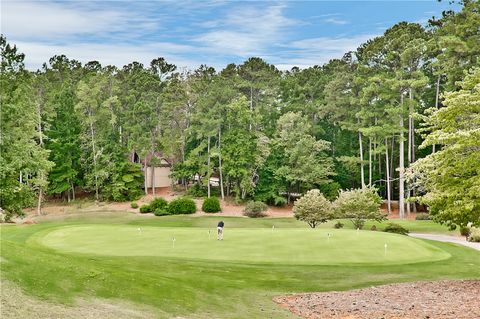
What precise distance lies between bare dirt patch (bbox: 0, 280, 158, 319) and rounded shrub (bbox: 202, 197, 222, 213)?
51472mm

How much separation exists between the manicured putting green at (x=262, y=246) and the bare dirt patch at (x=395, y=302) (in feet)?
20.7

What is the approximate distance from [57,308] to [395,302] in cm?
1179

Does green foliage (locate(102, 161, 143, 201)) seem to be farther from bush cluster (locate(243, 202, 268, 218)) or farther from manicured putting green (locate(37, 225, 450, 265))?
manicured putting green (locate(37, 225, 450, 265))

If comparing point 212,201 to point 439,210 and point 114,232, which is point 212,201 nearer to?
point 114,232

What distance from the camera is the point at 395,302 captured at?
18.4m

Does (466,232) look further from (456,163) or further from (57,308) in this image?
(57,308)

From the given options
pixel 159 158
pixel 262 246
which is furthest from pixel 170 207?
pixel 262 246

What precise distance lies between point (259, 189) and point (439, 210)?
2021 inches

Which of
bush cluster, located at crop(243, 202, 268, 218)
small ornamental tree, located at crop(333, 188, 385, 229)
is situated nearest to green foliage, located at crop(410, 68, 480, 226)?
small ornamental tree, located at crop(333, 188, 385, 229)

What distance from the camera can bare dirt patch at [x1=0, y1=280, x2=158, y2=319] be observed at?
1166cm

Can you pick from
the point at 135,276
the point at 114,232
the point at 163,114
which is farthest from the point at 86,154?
the point at 135,276

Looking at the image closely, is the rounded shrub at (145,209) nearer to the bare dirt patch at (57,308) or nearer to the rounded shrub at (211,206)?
the rounded shrub at (211,206)

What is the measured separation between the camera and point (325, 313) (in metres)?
16.9

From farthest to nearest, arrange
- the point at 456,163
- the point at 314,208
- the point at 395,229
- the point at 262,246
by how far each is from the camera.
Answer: the point at 395,229, the point at 314,208, the point at 262,246, the point at 456,163
